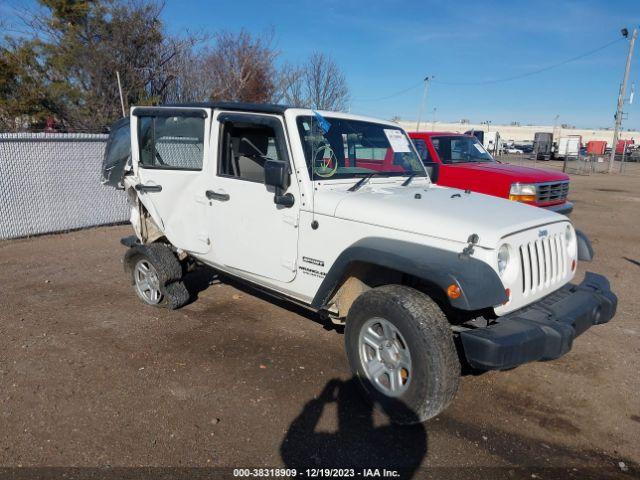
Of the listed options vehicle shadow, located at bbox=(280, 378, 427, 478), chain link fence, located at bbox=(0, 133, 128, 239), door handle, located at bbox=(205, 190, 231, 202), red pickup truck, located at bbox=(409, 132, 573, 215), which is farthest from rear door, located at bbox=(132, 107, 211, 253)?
chain link fence, located at bbox=(0, 133, 128, 239)

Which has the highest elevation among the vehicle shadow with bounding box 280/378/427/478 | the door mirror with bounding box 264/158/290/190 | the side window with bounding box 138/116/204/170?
the side window with bounding box 138/116/204/170

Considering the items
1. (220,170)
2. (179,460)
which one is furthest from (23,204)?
(179,460)

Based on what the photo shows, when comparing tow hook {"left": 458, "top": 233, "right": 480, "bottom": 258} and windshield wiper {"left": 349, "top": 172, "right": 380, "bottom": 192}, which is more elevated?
windshield wiper {"left": 349, "top": 172, "right": 380, "bottom": 192}

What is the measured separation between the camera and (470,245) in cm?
309

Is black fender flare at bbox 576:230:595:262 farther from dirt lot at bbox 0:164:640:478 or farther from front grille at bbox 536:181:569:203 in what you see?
front grille at bbox 536:181:569:203

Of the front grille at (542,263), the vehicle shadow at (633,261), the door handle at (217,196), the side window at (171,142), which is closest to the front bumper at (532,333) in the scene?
the front grille at (542,263)

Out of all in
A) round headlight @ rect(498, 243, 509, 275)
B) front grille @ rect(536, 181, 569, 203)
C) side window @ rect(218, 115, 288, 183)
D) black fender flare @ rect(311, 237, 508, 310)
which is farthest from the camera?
front grille @ rect(536, 181, 569, 203)

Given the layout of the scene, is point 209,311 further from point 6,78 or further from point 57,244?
point 6,78

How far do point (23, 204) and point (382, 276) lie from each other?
7.30 m

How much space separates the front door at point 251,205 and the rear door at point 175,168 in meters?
0.21

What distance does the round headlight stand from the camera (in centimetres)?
315

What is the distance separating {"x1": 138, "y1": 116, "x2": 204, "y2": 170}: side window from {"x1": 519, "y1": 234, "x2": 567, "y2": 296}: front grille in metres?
2.97

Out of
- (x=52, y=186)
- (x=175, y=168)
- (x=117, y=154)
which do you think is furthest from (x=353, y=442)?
(x=52, y=186)

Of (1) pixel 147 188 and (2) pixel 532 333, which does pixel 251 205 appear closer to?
(1) pixel 147 188
